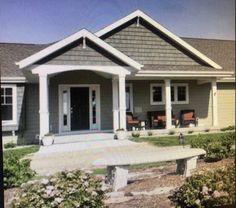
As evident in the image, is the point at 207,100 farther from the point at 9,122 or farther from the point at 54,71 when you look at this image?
the point at 9,122

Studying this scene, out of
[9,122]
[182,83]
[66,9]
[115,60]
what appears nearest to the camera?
[9,122]

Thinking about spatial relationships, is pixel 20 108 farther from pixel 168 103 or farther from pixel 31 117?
pixel 168 103

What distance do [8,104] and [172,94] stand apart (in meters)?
1.35

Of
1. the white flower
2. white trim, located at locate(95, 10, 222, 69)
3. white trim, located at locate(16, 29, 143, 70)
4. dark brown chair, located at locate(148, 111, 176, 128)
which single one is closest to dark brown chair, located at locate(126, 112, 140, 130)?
dark brown chair, located at locate(148, 111, 176, 128)

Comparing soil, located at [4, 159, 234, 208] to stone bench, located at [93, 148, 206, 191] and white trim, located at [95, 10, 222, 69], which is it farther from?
white trim, located at [95, 10, 222, 69]

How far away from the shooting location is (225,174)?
10.9ft

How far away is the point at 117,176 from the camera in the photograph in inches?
116

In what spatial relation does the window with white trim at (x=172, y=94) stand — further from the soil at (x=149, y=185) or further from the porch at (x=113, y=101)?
the soil at (x=149, y=185)

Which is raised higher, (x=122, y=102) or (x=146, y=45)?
(x=146, y=45)

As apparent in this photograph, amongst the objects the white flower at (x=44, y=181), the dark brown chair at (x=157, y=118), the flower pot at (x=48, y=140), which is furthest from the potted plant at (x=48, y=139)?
the dark brown chair at (x=157, y=118)

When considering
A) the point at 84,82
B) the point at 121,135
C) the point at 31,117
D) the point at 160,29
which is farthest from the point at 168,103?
the point at 31,117

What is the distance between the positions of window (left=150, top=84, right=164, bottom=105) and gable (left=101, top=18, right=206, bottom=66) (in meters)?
0.21

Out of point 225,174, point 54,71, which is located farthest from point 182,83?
point 54,71

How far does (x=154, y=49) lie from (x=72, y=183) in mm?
1325
